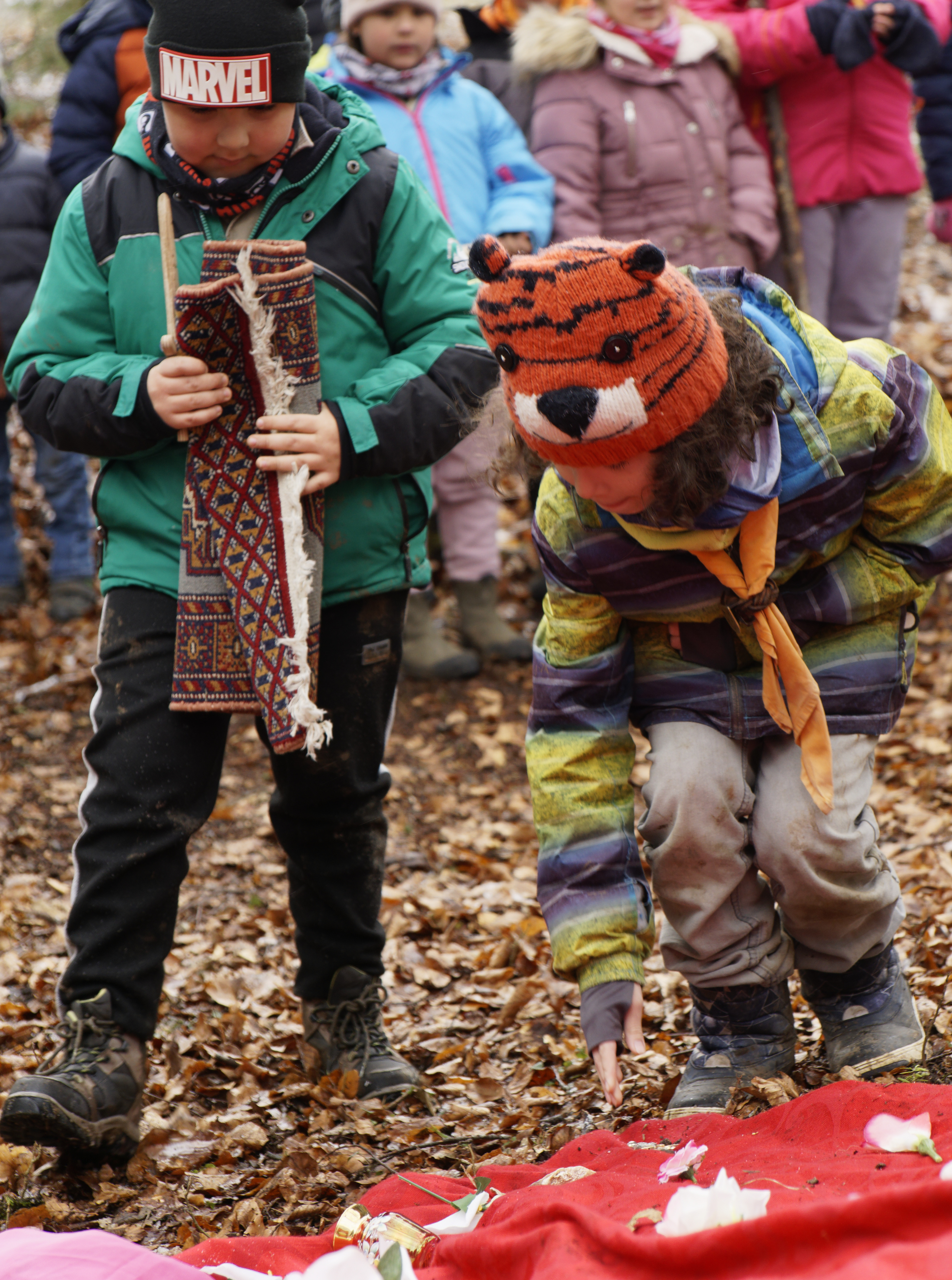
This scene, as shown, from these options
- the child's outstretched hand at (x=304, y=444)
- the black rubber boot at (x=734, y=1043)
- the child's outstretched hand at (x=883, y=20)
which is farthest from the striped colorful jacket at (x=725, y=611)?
the child's outstretched hand at (x=883, y=20)

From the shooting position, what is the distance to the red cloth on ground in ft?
5.77

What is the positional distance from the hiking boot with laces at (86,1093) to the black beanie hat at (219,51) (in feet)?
6.40

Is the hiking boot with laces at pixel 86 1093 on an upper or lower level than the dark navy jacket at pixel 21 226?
lower

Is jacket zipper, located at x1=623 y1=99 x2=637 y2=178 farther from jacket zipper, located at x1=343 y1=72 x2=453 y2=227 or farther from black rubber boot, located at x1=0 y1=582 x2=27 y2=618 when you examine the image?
black rubber boot, located at x1=0 y1=582 x2=27 y2=618

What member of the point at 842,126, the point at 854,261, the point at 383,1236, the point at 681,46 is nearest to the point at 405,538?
the point at 383,1236

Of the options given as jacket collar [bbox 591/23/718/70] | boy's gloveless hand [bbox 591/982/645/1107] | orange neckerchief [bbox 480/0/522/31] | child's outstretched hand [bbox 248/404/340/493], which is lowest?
boy's gloveless hand [bbox 591/982/645/1107]

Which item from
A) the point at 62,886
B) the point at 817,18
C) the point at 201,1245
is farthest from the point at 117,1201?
the point at 817,18

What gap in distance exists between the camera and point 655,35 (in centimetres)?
577

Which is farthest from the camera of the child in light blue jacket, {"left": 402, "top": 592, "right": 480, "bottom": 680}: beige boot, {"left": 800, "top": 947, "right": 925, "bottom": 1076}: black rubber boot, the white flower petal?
{"left": 402, "top": 592, "right": 480, "bottom": 680}: beige boot

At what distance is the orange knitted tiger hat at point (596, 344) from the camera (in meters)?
2.26

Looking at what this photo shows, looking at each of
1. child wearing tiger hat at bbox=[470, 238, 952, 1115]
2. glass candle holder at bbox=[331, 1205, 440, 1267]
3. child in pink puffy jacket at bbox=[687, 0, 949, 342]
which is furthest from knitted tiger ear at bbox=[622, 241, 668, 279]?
child in pink puffy jacket at bbox=[687, 0, 949, 342]

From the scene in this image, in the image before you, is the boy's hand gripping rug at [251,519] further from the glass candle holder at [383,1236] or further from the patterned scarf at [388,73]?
the patterned scarf at [388,73]

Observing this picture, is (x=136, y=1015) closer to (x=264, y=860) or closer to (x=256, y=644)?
(x=256, y=644)

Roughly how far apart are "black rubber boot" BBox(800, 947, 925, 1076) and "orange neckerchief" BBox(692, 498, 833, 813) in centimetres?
51
